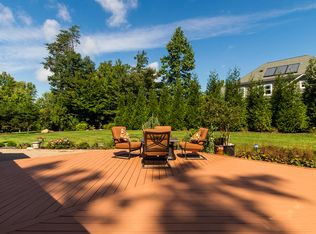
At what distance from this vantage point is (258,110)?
1603 cm

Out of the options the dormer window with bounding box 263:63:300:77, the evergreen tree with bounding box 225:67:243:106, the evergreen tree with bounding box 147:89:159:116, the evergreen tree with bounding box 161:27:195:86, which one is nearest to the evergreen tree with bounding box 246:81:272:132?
the evergreen tree with bounding box 225:67:243:106

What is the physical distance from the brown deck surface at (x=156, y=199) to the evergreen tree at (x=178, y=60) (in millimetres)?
22087

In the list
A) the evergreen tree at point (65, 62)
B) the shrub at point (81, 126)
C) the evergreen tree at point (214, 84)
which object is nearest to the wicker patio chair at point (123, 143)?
the evergreen tree at point (214, 84)

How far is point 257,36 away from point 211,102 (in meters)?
8.36

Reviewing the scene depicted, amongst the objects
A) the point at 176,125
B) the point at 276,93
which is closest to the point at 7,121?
the point at 176,125

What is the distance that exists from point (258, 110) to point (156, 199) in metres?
14.2

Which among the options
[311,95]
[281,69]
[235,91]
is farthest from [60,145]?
[281,69]

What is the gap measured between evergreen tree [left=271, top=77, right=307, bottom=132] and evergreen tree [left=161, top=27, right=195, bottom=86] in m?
12.4

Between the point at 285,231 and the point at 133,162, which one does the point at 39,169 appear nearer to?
the point at 133,162

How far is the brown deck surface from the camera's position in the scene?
2717 mm

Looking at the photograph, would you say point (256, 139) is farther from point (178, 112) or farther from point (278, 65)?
point (278, 65)

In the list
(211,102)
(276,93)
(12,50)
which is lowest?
(211,102)

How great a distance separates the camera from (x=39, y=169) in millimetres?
5648

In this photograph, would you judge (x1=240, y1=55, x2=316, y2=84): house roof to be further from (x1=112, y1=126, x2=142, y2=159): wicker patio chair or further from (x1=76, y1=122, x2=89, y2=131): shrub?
A: (x1=112, y1=126, x2=142, y2=159): wicker patio chair
